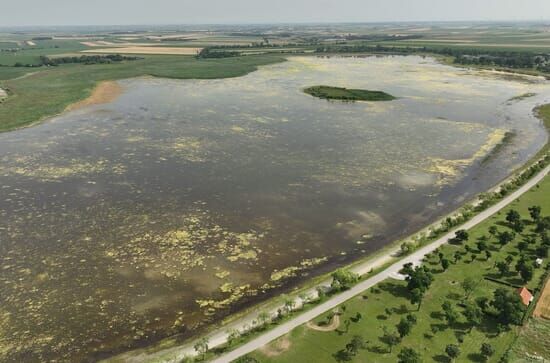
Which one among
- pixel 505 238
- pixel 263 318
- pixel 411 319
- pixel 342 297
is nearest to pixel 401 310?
pixel 411 319

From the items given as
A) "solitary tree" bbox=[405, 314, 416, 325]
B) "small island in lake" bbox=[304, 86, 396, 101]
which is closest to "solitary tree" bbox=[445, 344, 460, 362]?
"solitary tree" bbox=[405, 314, 416, 325]

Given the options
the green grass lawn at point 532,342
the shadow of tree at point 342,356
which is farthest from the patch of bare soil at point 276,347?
the green grass lawn at point 532,342

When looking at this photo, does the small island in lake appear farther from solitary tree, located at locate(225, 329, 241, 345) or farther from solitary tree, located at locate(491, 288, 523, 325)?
A: solitary tree, located at locate(225, 329, 241, 345)

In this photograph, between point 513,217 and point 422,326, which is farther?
point 513,217

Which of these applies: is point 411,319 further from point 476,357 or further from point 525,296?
point 525,296

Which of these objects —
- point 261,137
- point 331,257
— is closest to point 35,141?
point 261,137
